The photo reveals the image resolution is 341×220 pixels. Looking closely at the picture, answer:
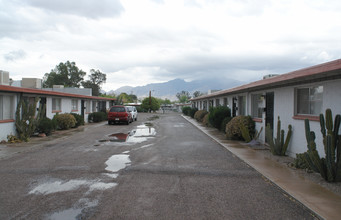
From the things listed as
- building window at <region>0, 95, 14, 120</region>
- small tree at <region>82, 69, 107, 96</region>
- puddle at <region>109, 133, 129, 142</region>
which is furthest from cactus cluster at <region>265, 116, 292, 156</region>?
small tree at <region>82, 69, 107, 96</region>

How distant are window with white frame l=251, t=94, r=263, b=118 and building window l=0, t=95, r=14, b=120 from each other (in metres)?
12.3

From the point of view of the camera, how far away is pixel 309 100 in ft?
28.2

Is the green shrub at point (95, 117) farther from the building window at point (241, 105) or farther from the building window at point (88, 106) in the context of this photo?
the building window at point (241, 105)

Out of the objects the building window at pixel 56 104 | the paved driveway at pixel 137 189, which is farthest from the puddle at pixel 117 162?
the building window at pixel 56 104

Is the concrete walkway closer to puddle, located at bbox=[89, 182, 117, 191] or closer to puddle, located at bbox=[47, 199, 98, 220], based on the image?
puddle, located at bbox=[89, 182, 117, 191]

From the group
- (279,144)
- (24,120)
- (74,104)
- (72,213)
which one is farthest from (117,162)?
(74,104)

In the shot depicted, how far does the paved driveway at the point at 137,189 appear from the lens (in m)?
4.67

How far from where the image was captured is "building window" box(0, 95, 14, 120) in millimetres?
12721

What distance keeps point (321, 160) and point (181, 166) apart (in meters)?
3.73

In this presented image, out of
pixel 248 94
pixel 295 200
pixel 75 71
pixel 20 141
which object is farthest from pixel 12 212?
pixel 75 71

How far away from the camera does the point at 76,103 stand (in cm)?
2366

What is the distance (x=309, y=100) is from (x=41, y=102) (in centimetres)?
1533

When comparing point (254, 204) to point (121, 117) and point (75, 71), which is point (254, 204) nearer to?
point (121, 117)

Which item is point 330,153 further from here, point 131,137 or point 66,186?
point 131,137
